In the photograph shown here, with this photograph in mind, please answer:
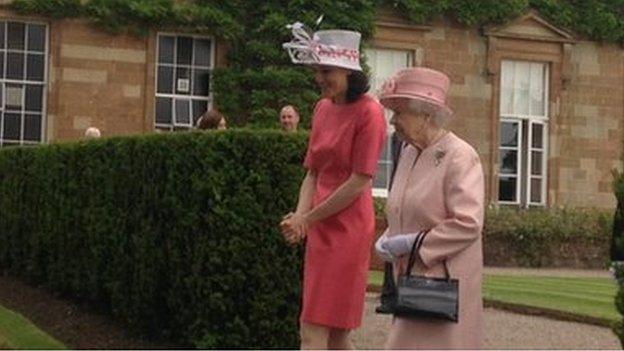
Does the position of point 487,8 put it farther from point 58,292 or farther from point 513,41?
point 58,292

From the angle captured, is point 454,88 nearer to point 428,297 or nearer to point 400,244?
point 400,244

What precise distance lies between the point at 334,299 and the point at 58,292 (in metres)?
7.50

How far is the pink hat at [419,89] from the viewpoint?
20.3 feet

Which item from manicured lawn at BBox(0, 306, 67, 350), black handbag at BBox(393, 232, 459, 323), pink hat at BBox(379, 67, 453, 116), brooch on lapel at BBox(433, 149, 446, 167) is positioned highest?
pink hat at BBox(379, 67, 453, 116)

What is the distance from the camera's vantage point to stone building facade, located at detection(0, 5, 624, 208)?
23719 mm

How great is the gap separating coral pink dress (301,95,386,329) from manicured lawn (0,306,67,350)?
458 centimetres

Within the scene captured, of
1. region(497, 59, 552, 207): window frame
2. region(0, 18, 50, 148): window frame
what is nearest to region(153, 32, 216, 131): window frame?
region(0, 18, 50, 148): window frame

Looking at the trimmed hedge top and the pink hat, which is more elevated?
the trimmed hedge top

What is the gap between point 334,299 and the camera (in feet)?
23.2

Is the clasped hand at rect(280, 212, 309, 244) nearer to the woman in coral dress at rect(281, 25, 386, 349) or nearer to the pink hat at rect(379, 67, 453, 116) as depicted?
the woman in coral dress at rect(281, 25, 386, 349)

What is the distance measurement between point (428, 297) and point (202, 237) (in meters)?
4.75

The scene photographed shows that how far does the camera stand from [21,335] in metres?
11.8

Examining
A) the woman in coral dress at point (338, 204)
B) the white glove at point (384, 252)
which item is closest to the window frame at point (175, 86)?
the woman in coral dress at point (338, 204)

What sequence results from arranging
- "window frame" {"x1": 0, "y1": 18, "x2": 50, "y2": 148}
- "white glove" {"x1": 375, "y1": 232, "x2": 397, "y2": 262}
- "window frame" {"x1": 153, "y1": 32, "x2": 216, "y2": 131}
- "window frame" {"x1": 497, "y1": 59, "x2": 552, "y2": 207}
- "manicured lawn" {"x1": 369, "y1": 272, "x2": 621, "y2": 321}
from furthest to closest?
"window frame" {"x1": 497, "y1": 59, "x2": 552, "y2": 207} < "window frame" {"x1": 153, "y1": 32, "x2": 216, "y2": 131} < "window frame" {"x1": 0, "y1": 18, "x2": 50, "y2": 148} < "manicured lawn" {"x1": 369, "y1": 272, "x2": 621, "y2": 321} < "white glove" {"x1": 375, "y1": 232, "x2": 397, "y2": 262}
